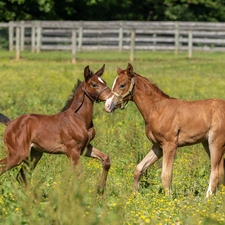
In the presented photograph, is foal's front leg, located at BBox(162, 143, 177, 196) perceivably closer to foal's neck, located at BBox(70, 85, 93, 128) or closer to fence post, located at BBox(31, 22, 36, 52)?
foal's neck, located at BBox(70, 85, 93, 128)

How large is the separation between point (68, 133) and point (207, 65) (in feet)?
73.8

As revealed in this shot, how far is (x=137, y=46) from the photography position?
4200 centimetres

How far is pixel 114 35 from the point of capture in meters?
42.6

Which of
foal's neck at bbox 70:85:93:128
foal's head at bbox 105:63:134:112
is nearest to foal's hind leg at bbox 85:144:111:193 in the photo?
foal's neck at bbox 70:85:93:128

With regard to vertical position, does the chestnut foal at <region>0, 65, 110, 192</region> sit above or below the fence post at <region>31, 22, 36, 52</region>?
above

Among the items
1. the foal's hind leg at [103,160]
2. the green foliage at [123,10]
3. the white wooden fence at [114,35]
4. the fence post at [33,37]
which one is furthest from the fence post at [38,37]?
the foal's hind leg at [103,160]

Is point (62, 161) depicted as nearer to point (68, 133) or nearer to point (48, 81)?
point (68, 133)

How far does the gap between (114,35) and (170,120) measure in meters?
31.5

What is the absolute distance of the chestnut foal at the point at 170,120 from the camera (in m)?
11.2

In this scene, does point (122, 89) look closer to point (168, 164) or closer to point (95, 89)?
point (95, 89)

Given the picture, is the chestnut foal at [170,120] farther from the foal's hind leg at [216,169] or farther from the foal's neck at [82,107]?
the foal's neck at [82,107]

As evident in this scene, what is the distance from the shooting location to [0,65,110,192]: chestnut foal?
10.9 m

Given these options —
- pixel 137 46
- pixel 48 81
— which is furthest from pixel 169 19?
pixel 48 81

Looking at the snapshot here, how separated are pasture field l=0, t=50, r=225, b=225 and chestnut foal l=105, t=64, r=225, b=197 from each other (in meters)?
0.37
